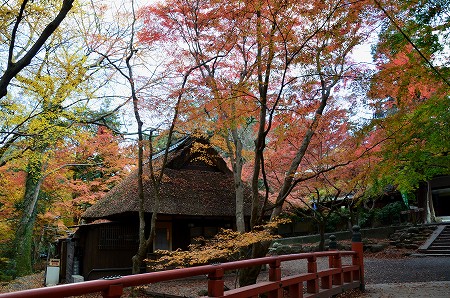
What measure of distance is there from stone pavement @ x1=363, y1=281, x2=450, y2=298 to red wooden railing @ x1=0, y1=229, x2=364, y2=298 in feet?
1.46

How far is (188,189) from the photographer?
584 inches

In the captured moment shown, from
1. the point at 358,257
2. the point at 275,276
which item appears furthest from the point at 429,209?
the point at 275,276

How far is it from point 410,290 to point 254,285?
5.52 m

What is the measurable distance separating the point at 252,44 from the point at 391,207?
56.3 ft

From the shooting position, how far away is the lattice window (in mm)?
13750

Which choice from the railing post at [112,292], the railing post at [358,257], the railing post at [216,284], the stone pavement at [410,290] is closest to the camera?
the railing post at [112,292]

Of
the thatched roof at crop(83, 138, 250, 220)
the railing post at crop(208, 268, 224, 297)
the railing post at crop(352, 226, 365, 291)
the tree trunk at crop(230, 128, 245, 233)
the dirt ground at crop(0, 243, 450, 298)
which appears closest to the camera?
the railing post at crop(208, 268, 224, 297)

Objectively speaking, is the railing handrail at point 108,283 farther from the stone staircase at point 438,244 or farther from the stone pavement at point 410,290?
the stone staircase at point 438,244

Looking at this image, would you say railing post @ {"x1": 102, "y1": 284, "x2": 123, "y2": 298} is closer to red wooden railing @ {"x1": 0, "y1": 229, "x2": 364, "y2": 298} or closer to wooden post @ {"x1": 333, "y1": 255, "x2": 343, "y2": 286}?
red wooden railing @ {"x1": 0, "y1": 229, "x2": 364, "y2": 298}

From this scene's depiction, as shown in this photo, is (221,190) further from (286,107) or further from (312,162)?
(286,107)

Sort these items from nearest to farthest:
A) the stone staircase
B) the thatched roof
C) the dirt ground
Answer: the dirt ground < the thatched roof < the stone staircase

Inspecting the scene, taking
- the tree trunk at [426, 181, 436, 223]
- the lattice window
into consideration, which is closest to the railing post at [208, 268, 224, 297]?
the lattice window

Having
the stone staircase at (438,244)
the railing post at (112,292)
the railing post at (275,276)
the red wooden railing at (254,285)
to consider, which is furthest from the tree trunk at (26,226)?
the stone staircase at (438,244)

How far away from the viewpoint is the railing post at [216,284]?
12.3ft
